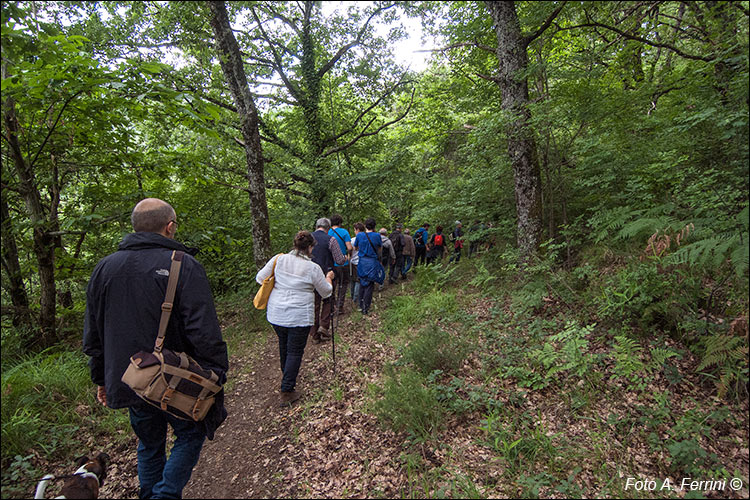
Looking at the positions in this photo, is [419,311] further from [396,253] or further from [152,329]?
[152,329]

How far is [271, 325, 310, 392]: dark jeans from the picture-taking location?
4328 millimetres

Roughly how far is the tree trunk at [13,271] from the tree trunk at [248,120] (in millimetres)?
4149

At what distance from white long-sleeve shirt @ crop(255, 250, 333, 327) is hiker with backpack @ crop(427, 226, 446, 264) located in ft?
25.7

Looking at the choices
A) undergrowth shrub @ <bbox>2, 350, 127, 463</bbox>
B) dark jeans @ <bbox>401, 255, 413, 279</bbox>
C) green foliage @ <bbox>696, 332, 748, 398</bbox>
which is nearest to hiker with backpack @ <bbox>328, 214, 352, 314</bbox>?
dark jeans @ <bbox>401, 255, 413, 279</bbox>

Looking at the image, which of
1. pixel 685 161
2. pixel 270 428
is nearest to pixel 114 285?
pixel 270 428

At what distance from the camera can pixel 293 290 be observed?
4309 millimetres

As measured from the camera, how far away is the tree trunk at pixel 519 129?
Result: 620cm

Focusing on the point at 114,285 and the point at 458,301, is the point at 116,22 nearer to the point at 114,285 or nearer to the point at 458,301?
the point at 114,285

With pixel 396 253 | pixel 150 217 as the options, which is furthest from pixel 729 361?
pixel 396 253

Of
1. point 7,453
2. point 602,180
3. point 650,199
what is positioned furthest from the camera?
point 602,180

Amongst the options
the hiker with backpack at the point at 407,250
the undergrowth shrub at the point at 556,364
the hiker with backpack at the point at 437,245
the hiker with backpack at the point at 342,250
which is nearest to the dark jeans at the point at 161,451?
the undergrowth shrub at the point at 556,364

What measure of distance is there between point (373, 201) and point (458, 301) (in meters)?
6.13

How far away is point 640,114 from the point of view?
5.96 metres

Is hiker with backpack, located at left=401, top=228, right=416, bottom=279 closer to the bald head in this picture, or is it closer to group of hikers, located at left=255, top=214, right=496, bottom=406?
group of hikers, located at left=255, top=214, right=496, bottom=406
